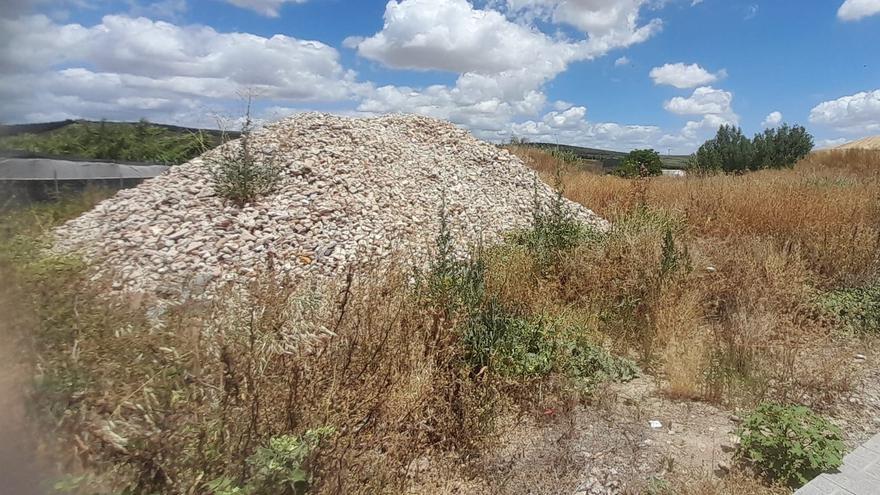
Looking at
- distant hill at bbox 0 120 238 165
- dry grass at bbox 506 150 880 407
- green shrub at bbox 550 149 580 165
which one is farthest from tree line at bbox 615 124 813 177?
distant hill at bbox 0 120 238 165

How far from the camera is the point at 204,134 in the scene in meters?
5.79

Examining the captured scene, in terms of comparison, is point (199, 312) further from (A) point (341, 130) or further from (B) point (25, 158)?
(A) point (341, 130)

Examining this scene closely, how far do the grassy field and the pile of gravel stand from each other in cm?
61

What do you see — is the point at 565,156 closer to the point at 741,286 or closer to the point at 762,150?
the point at 741,286

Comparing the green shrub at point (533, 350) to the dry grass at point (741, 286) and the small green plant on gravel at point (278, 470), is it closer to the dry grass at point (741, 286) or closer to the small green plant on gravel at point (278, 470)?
the dry grass at point (741, 286)

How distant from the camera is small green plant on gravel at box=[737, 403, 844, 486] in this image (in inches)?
92.3

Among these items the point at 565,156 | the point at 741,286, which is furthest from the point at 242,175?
the point at 565,156

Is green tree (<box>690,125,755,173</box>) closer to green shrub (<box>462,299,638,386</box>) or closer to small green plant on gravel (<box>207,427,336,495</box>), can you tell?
green shrub (<box>462,299,638,386</box>)

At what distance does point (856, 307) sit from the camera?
4.48m

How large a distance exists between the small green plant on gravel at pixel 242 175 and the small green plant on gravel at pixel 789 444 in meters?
4.68

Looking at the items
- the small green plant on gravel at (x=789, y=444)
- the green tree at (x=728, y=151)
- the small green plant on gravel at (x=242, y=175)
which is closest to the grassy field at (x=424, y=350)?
the small green plant on gravel at (x=789, y=444)

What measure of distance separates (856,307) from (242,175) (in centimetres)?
594

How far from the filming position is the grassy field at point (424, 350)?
4.88ft

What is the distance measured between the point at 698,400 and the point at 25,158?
3497mm
